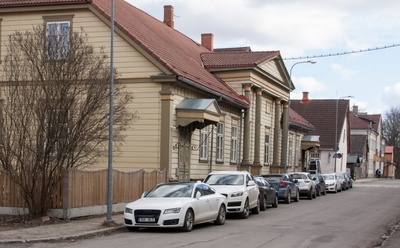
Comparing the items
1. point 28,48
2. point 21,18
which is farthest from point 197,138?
point 28,48

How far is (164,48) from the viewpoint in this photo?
2859 centimetres

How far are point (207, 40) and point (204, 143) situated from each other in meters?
17.9

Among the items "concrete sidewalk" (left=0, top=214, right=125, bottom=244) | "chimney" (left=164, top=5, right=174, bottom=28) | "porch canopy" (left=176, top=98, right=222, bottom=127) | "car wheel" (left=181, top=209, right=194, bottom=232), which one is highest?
"chimney" (left=164, top=5, right=174, bottom=28)

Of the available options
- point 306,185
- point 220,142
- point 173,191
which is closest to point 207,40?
point 220,142

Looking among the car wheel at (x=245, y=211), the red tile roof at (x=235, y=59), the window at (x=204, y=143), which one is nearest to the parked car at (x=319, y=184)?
the red tile roof at (x=235, y=59)

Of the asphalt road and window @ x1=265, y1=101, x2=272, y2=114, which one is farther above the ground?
window @ x1=265, y1=101, x2=272, y2=114

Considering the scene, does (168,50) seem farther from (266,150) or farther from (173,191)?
(266,150)

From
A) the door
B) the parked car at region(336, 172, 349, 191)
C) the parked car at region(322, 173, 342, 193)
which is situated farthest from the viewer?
the parked car at region(336, 172, 349, 191)

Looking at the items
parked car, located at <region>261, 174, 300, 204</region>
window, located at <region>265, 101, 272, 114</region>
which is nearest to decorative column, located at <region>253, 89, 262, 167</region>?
window, located at <region>265, 101, 272, 114</region>

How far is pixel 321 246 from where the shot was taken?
1412cm

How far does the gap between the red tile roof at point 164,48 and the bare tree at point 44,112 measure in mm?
6662

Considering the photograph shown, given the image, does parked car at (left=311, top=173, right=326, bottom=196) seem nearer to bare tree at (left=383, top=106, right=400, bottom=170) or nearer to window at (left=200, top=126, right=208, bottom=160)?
window at (left=200, top=126, right=208, bottom=160)

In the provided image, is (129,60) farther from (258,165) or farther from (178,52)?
(258,165)

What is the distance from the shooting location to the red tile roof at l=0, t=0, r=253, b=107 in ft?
84.1
